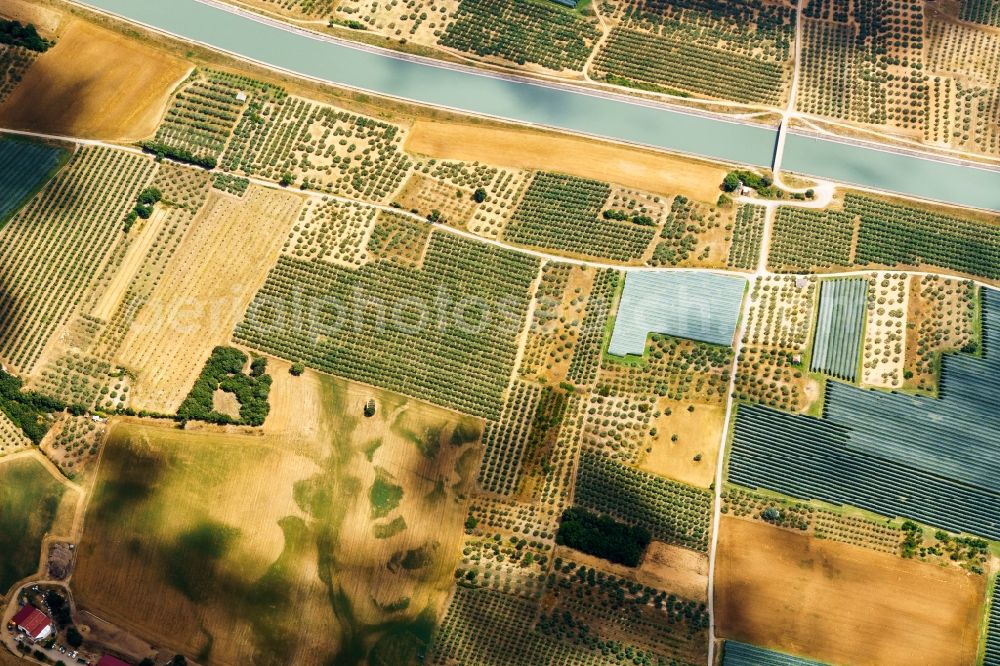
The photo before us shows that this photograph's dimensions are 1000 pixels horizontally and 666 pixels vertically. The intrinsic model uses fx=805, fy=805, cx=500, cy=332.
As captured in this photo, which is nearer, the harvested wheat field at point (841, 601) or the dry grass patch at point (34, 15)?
the harvested wheat field at point (841, 601)

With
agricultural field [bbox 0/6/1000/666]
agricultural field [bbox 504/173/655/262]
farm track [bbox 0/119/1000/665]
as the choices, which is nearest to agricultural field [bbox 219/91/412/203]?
agricultural field [bbox 0/6/1000/666]

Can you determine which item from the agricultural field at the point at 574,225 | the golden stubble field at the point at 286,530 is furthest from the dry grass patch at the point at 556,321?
the golden stubble field at the point at 286,530

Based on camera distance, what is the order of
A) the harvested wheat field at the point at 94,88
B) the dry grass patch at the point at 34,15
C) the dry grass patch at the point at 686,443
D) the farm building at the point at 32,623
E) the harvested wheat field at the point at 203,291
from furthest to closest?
the dry grass patch at the point at 34,15 < the harvested wheat field at the point at 94,88 < the harvested wheat field at the point at 203,291 < the dry grass patch at the point at 686,443 < the farm building at the point at 32,623

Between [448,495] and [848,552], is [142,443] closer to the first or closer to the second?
[448,495]

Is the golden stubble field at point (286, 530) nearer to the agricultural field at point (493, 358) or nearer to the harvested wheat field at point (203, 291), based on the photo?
the agricultural field at point (493, 358)

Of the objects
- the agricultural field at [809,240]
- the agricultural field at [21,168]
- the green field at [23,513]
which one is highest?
the agricultural field at [809,240]

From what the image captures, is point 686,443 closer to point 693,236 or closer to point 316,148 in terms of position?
point 693,236
